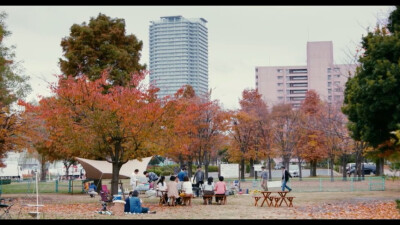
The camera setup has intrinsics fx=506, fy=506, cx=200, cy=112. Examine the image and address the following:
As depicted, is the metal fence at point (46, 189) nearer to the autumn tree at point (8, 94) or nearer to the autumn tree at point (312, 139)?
the autumn tree at point (8, 94)

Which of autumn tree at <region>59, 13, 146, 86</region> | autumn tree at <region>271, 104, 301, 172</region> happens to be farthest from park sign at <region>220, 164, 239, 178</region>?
autumn tree at <region>271, 104, 301, 172</region>

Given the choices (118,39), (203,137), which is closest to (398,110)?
(118,39)

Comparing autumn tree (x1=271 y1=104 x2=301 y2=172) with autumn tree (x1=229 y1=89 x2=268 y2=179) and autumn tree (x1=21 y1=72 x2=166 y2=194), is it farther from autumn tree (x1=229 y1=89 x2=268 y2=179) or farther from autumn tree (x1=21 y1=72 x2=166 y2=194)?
autumn tree (x1=21 y1=72 x2=166 y2=194)

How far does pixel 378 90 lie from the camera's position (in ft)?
62.6

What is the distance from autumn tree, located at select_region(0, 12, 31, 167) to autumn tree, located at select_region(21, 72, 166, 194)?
3.88 m

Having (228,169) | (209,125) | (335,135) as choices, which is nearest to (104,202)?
(228,169)

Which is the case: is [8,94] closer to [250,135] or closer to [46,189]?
[46,189]

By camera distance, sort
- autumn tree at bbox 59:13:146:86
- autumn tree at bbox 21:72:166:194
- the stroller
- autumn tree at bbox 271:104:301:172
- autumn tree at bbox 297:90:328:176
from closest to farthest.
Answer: the stroller → autumn tree at bbox 21:72:166:194 → autumn tree at bbox 59:13:146:86 → autumn tree at bbox 297:90:328:176 → autumn tree at bbox 271:104:301:172

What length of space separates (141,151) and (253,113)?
95.9ft

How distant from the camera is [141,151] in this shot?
71.4 ft

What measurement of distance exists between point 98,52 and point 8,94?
641 cm

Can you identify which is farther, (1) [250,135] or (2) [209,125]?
(1) [250,135]

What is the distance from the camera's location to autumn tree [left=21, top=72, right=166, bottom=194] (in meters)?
20.2

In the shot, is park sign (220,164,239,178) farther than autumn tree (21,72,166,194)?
Yes
